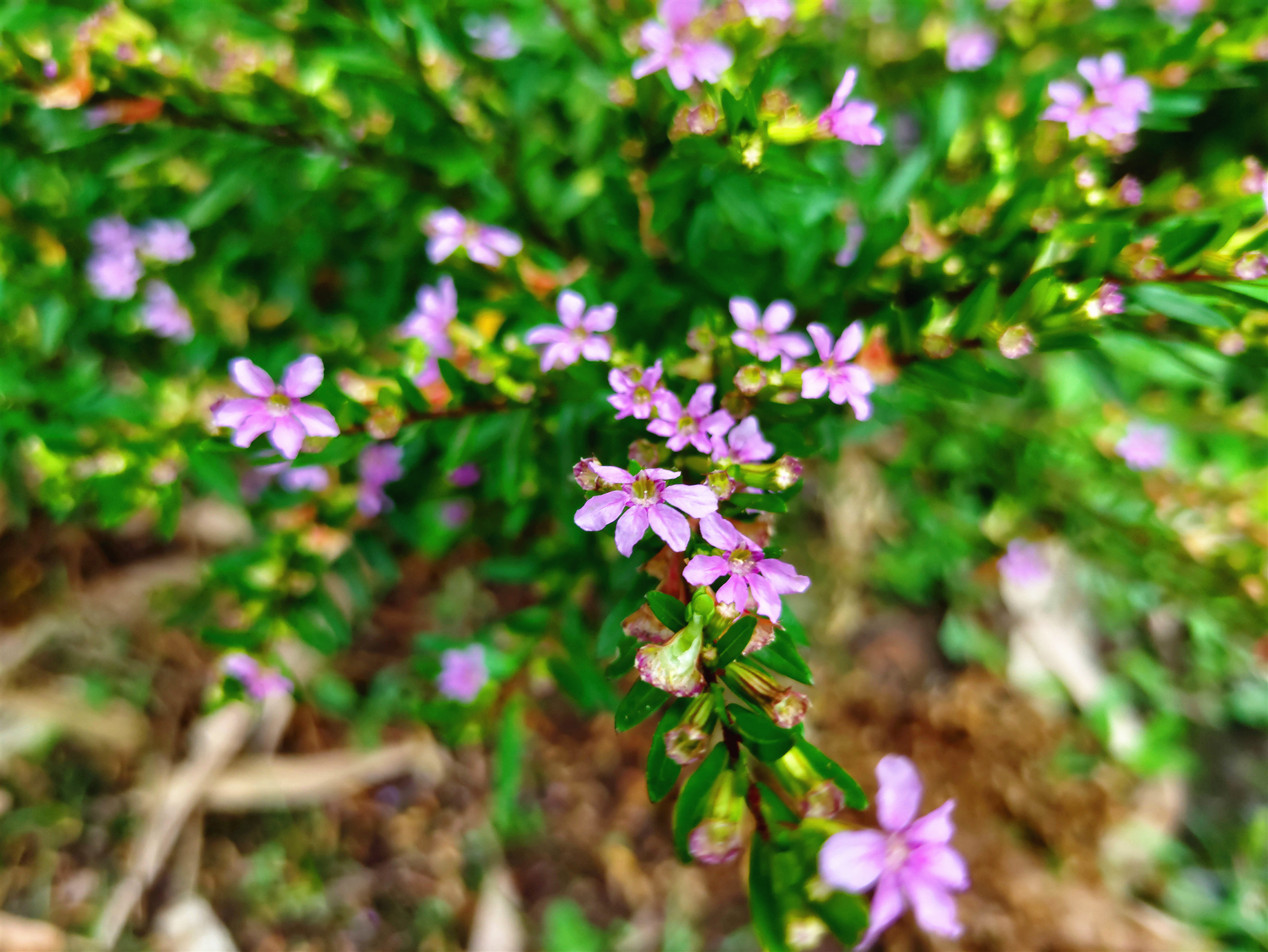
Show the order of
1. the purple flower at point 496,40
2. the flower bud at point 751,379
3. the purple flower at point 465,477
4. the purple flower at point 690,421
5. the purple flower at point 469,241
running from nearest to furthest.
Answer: the purple flower at point 690,421 → the flower bud at point 751,379 → the purple flower at point 469,241 → the purple flower at point 465,477 → the purple flower at point 496,40

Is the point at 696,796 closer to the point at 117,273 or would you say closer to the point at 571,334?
the point at 571,334

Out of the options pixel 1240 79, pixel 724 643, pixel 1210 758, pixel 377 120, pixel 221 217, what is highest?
pixel 1240 79

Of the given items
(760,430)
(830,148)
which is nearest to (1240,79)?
(830,148)

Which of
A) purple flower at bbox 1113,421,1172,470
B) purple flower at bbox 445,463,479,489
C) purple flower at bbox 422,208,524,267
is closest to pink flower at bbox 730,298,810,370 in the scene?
purple flower at bbox 422,208,524,267

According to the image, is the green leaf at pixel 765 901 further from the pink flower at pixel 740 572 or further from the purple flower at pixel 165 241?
the purple flower at pixel 165 241

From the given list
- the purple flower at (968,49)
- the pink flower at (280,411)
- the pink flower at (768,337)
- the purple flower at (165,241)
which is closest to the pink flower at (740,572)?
the pink flower at (768,337)

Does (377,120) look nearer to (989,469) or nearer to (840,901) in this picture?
(840,901)
